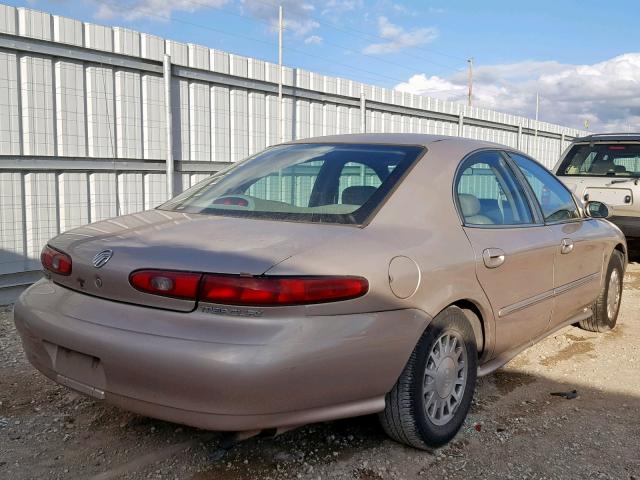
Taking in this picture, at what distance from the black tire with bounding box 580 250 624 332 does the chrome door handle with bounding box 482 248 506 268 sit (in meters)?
2.07

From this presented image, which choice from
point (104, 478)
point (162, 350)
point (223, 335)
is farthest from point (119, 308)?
point (104, 478)

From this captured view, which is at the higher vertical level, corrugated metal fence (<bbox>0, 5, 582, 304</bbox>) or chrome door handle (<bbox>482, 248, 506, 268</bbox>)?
corrugated metal fence (<bbox>0, 5, 582, 304</bbox>)

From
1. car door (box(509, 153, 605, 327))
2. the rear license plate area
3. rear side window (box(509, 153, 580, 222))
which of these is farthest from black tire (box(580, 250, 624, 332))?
the rear license plate area

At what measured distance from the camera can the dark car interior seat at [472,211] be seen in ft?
10.3

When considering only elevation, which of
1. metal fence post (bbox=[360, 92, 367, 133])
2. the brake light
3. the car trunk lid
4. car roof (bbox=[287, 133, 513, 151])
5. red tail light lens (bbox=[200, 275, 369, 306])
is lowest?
red tail light lens (bbox=[200, 275, 369, 306])

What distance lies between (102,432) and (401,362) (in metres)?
1.66

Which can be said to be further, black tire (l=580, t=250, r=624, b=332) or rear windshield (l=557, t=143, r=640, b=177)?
rear windshield (l=557, t=143, r=640, b=177)

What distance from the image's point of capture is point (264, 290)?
87.2 inches

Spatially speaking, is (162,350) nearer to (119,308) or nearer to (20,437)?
(119,308)

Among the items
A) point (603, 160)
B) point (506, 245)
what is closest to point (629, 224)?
point (603, 160)

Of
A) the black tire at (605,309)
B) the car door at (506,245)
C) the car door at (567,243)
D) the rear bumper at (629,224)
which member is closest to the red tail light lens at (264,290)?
the car door at (506,245)

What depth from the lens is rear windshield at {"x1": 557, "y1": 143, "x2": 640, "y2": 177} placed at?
7.73 m

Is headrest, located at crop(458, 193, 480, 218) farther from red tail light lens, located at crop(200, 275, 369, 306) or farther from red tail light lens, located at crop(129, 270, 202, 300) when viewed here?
red tail light lens, located at crop(129, 270, 202, 300)

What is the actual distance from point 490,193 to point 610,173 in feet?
16.4
